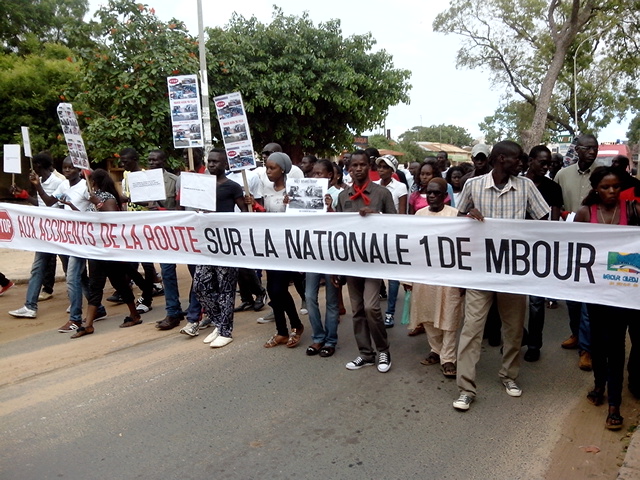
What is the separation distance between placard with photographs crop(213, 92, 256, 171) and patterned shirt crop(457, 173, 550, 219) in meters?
2.47

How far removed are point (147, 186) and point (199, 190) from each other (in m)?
0.98

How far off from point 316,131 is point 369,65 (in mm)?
2537

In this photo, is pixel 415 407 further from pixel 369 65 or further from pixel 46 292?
pixel 369 65

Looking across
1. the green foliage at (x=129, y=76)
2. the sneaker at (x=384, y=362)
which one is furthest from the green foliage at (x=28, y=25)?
the sneaker at (x=384, y=362)

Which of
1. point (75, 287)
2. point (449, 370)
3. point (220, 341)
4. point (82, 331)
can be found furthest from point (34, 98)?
point (449, 370)

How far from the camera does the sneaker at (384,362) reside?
15.9ft

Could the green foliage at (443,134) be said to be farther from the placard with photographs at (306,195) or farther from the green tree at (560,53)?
the placard with photographs at (306,195)

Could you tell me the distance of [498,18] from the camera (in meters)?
25.4

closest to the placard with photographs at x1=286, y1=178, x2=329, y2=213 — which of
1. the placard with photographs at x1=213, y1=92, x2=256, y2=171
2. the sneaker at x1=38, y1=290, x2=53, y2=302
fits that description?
the placard with photographs at x1=213, y1=92, x2=256, y2=171

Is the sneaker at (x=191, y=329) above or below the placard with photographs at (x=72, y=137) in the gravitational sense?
below

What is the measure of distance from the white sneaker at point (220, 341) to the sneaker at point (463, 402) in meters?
2.47

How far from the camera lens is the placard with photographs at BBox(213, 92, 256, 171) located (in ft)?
18.5

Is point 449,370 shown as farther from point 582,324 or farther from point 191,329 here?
point 191,329

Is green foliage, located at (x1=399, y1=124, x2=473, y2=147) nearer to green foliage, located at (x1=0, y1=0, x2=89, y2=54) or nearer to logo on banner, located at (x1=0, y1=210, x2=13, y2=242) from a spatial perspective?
green foliage, located at (x1=0, y1=0, x2=89, y2=54)
